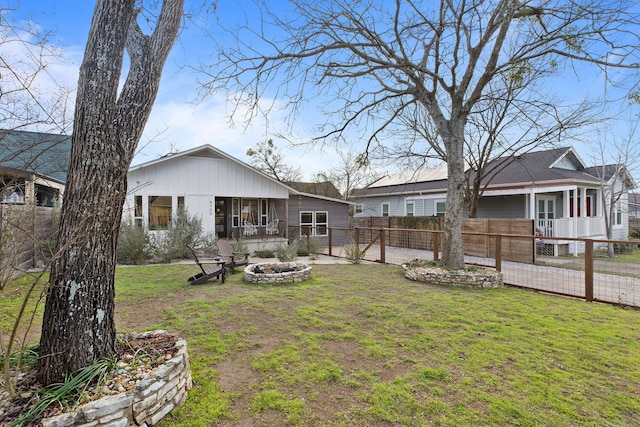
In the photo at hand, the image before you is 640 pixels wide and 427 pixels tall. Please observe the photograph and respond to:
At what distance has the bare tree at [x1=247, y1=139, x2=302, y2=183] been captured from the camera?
26.4 metres

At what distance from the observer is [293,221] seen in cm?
1639

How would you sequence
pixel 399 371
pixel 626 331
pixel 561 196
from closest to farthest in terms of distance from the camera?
1. pixel 399 371
2. pixel 626 331
3. pixel 561 196

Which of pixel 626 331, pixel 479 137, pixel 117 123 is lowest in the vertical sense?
pixel 626 331

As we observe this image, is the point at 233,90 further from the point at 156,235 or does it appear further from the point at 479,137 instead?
the point at 479,137

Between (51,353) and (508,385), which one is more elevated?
(51,353)

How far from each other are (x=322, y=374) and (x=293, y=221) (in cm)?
1334

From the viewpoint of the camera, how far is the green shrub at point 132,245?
10039 mm

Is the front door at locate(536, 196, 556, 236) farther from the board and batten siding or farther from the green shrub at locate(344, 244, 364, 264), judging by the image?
the board and batten siding

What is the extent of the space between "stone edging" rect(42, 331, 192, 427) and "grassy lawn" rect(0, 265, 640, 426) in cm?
16

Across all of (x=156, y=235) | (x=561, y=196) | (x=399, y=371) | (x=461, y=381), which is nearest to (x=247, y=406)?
(x=399, y=371)

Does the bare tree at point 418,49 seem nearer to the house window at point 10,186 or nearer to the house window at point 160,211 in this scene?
the house window at point 10,186

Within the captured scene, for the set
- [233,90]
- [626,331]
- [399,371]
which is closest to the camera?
[399,371]

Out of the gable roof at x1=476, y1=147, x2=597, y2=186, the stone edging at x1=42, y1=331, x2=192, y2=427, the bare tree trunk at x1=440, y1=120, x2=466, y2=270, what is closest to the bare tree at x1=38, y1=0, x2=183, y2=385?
the stone edging at x1=42, y1=331, x2=192, y2=427

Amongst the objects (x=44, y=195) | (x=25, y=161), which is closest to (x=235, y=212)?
(x=44, y=195)
